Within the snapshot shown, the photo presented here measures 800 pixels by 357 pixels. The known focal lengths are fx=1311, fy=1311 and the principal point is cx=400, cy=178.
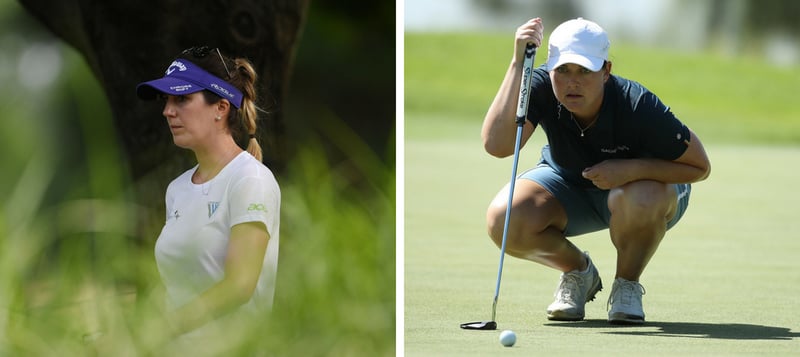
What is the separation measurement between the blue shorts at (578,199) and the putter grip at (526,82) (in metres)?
0.39

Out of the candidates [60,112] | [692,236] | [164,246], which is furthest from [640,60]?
[164,246]

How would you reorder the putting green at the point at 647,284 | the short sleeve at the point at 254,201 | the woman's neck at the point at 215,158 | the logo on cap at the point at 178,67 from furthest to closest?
the putting green at the point at 647,284, the logo on cap at the point at 178,67, the woman's neck at the point at 215,158, the short sleeve at the point at 254,201

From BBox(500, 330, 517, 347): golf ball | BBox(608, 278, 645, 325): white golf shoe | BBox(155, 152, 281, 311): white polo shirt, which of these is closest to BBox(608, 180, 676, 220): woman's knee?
BBox(608, 278, 645, 325): white golf shoe

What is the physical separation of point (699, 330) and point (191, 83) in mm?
1512

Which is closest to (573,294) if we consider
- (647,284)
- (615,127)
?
(615,127)

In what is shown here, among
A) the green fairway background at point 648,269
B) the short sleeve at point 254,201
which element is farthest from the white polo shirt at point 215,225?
the green fairway background at point 648,269

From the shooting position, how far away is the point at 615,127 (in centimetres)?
366

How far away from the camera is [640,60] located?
74.2ft

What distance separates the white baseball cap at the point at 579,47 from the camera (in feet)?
11.4

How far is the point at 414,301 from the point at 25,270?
1.20 m

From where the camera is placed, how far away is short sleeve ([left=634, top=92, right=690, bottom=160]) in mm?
3604

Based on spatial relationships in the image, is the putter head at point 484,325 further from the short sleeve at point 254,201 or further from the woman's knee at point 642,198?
the short sleeve at point 254,201

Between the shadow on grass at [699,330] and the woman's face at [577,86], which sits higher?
the woman's face at [577,86]

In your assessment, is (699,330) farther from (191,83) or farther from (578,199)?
(191,83)
